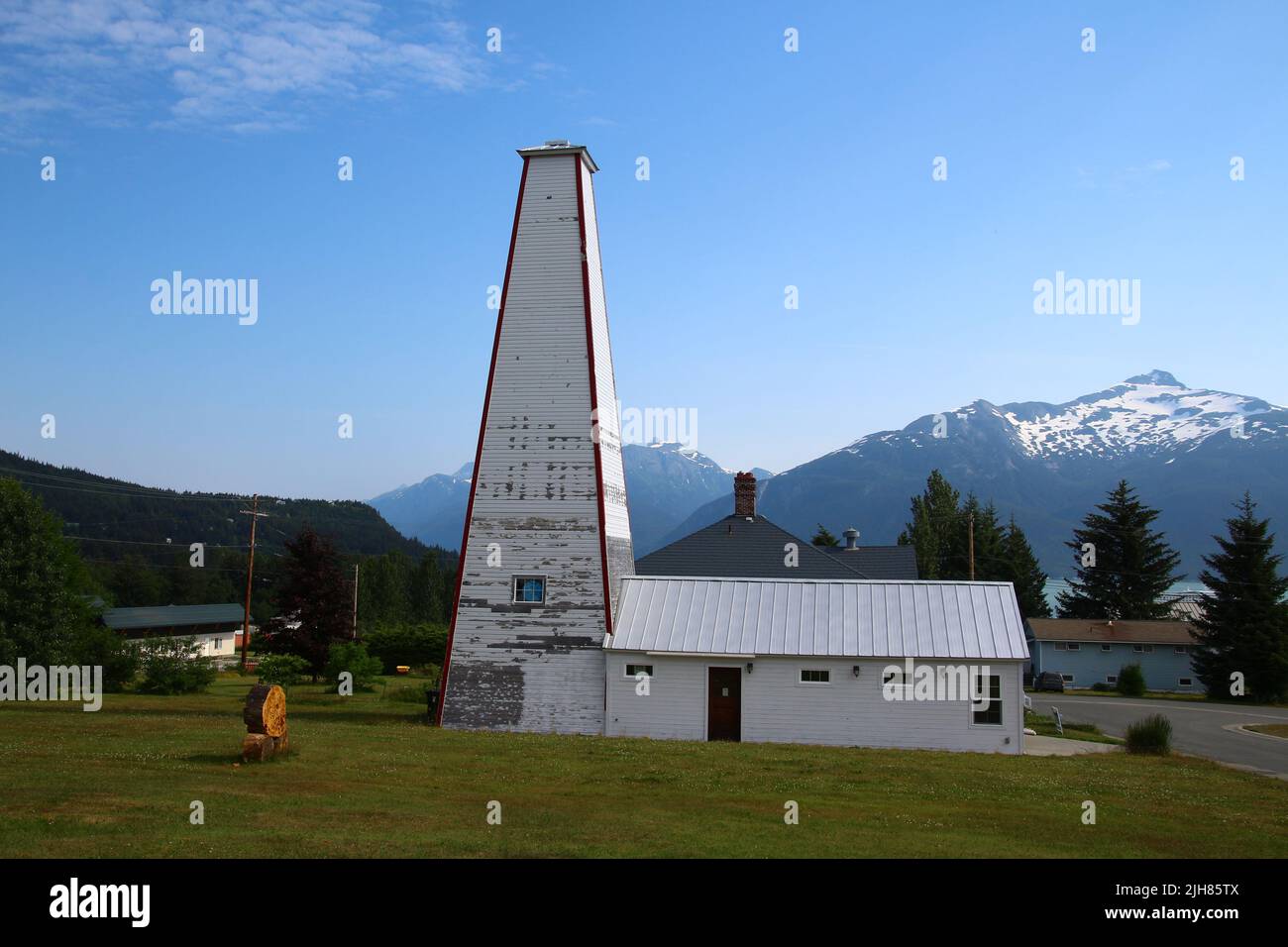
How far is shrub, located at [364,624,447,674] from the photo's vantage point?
2117 inches

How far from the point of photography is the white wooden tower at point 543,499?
2558cm

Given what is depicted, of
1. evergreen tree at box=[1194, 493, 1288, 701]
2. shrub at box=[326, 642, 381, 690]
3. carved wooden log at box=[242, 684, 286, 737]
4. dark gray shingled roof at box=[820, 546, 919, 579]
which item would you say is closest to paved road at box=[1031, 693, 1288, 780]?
evergreen tree at box=[1194, 493, 1288, 701]

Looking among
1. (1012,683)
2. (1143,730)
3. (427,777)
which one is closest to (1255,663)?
(1143,730)

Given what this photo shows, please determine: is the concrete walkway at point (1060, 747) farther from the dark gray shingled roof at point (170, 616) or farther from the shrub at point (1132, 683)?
the dark gray shingled roof at point (170, 616)

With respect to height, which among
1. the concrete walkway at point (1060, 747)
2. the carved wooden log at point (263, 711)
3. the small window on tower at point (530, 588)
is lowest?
the concrete walkway at point (1060, 747)

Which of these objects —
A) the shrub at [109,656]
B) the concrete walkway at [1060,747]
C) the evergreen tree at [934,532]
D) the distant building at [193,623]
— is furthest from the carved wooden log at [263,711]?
the distant building at [193,623]

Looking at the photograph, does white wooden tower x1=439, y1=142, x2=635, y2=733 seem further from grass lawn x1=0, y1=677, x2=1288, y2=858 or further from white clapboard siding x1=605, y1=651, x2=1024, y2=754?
grass lawn x1=0, y1=677, x2=1288, y2=858

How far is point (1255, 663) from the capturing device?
49.6 m

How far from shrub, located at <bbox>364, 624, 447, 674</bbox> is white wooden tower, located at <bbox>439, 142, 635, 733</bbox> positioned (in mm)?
28664

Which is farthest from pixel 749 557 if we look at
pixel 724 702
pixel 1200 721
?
pixel 724 702

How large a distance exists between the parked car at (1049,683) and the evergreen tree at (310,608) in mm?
38427

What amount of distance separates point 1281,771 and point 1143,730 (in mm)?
3114
